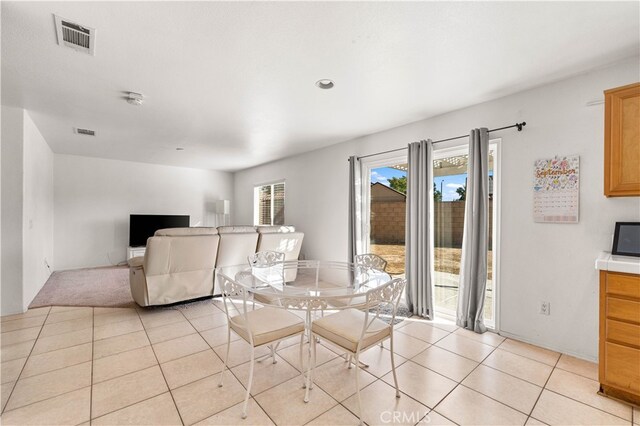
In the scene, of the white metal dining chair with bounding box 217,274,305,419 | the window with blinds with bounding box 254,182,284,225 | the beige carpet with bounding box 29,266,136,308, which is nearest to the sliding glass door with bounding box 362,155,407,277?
the white metal dining chair with bounding box 217,274,305,419

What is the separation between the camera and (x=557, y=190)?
245cm

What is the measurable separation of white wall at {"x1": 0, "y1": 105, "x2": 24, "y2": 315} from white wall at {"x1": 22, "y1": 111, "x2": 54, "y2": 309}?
6 cm

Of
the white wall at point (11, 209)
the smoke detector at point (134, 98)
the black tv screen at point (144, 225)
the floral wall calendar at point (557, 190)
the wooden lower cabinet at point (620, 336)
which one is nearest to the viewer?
the wooden lower cabinet at point (620, 336)

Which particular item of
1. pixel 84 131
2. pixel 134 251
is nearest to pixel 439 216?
pixel 84 131

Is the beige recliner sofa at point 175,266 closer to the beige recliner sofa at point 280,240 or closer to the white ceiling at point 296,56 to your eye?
the beige recliner sofa at point 280,240

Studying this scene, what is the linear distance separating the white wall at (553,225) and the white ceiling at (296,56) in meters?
0.20

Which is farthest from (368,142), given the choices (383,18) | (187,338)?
(187,338)

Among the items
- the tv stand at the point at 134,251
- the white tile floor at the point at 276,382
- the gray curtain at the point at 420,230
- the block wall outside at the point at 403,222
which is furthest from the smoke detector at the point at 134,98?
the tv stand at the point at 134,251

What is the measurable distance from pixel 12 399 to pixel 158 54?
2570 mm

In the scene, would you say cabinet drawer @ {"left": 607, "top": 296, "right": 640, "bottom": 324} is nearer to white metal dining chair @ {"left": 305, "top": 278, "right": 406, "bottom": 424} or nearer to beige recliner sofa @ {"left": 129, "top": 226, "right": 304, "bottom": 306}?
white metal dining chair @ {"left": 305, "top": 278, "right": 406, "bottom": 424}

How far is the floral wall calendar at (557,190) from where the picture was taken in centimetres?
236

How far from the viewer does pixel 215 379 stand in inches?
79.4

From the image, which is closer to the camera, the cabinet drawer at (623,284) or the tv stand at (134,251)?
the cabinet drawer at (623,284)

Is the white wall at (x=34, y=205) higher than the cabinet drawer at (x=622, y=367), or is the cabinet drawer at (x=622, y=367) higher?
the white wall at (x=34, y=205)
